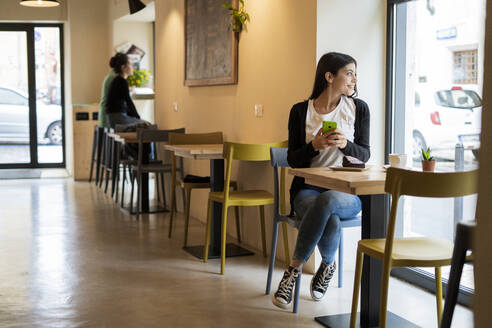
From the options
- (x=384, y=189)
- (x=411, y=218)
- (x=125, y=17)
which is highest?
(x=125, y=17)

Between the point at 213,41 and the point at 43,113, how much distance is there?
575cm

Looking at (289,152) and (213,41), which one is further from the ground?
(213,41)

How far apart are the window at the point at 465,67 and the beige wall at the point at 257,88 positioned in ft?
2.83

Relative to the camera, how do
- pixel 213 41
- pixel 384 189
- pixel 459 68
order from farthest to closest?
1. pixel 213 41
2. pixel 459 68
3. pixel 384 189

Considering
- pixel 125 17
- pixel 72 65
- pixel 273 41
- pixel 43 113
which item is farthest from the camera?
pixel 43 113

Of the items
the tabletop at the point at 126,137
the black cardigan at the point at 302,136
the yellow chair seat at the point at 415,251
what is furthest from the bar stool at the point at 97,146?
the yellow chair seat at the point at 415,251

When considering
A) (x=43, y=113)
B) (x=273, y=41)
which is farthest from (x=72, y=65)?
(x=273, y=41)

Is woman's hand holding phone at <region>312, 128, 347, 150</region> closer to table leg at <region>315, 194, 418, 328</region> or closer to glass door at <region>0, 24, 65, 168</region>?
table leg at <region>315, 194, 418, 328</region>

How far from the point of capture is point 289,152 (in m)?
3.30

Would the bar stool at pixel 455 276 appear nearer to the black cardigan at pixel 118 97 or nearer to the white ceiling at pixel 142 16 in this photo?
the black cardigan at pixel 118 97

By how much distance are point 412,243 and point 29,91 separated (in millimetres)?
8668

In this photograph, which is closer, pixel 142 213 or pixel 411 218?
pixel 411 218

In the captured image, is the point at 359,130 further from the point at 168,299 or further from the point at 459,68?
the point at 168,299

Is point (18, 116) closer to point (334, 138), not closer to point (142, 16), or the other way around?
point (142, 16)
